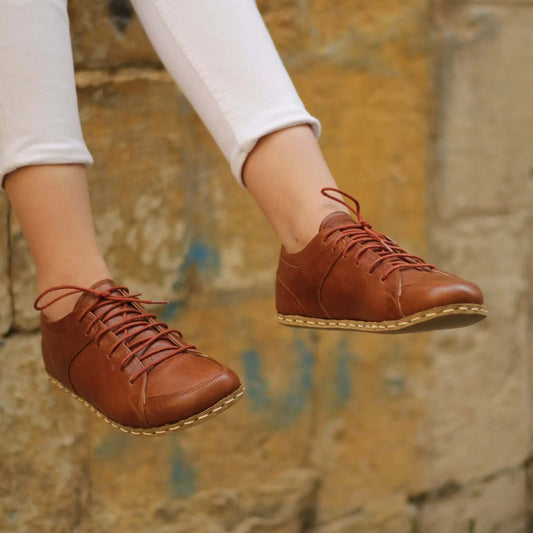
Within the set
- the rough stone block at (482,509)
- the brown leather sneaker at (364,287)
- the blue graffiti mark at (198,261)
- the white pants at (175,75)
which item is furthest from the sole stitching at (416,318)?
the rough stone block at (482,509)

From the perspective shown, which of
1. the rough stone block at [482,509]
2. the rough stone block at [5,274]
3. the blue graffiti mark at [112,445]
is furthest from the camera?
the rough stone block at [482,509]

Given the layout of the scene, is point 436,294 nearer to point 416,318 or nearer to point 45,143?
point 416,318

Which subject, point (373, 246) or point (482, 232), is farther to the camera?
point (482, 232)

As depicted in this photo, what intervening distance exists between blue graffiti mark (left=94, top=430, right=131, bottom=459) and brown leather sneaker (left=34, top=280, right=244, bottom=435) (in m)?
0.48

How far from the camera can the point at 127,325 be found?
104 centimetres

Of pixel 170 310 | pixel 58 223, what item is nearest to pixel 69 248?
pixel 58 223

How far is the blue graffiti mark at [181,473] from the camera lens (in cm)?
167

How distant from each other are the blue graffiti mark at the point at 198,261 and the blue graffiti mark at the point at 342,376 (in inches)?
14.5

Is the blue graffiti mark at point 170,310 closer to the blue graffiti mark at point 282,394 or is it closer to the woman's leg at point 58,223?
the blue graffiti mark at point 282,394

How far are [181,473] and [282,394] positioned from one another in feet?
0.90

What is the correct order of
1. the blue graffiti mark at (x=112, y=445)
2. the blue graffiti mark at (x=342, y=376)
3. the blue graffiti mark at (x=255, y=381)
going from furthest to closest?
the blue graffiti mark at (x=342, y=376) → the blue graffiti mark at (x=255, y=381) → the blue graffiti mark at (x=112, y=445)

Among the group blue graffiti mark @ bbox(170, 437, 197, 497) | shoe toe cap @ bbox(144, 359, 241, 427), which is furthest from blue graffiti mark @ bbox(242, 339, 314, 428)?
shoe toe cap @ bbox(144, 359, 241, 427)

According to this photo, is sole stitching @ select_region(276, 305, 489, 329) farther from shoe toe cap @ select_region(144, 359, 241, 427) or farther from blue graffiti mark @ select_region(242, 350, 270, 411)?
blue graffiti mark @ select_region(242, 350, 270, 411)

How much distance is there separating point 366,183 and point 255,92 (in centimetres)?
76
